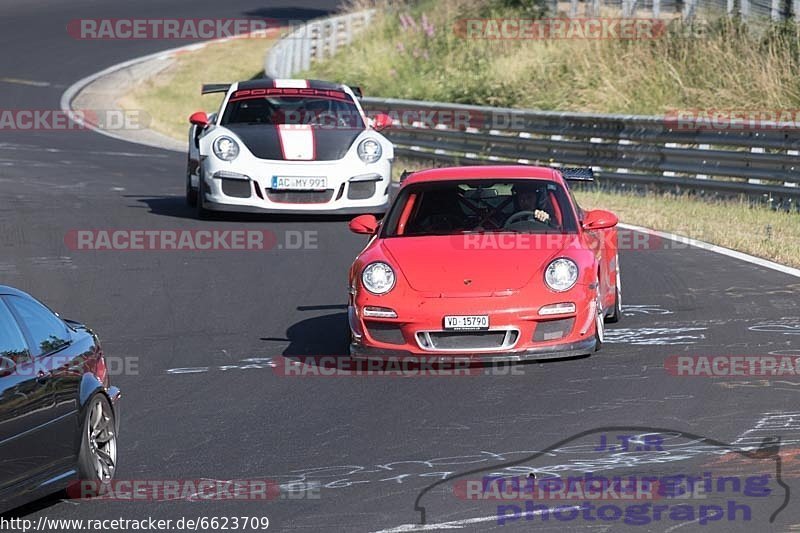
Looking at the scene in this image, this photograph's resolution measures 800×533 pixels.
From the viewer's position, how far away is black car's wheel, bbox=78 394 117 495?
688 centimetres

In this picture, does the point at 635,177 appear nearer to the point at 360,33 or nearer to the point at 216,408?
the point at 216,408

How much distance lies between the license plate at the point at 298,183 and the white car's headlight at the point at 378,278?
7.40 metres

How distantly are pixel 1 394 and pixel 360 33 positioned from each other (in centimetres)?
3287

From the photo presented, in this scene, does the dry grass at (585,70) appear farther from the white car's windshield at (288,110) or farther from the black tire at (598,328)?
the black tire at (598,328)

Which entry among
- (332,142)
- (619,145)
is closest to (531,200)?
(332,142)

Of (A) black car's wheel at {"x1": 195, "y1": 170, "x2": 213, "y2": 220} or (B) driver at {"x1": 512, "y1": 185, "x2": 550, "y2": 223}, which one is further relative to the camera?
(A) black car's wheel at {"x1": 195, "y1": 170, "x2": 213, "y2": 220}

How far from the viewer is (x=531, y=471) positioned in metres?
7.11

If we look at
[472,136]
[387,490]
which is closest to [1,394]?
[387,490]

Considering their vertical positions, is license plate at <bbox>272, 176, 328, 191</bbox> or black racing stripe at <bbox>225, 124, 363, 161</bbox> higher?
black racing stripe at <bbox>225, 124, 363, 161</bbox>

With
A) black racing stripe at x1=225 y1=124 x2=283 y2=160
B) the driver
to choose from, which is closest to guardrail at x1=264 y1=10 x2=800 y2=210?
black racing stripe at x1=225 y1=124 x2=283 y2=160

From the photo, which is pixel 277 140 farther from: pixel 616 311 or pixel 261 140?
pixel 616 311

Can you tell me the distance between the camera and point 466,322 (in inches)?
382

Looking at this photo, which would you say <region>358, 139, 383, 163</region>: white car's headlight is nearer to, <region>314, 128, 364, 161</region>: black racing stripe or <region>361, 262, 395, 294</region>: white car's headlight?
<region>314, 128, 364, 161</region>: black racing stripe

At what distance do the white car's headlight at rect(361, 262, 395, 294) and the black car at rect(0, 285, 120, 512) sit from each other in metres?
2.87
